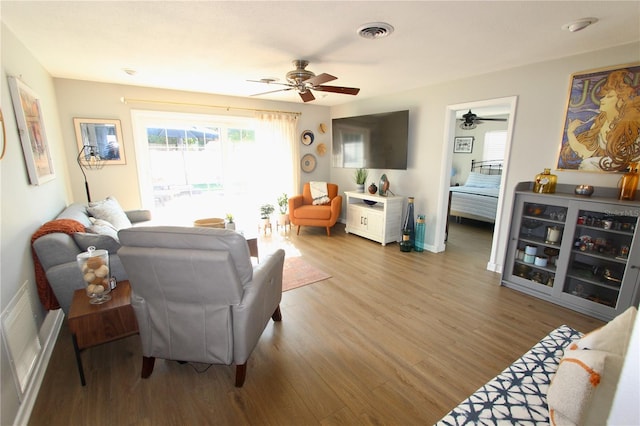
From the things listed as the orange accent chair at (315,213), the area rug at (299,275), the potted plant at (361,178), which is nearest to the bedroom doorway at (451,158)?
the potted plant at (361,178)

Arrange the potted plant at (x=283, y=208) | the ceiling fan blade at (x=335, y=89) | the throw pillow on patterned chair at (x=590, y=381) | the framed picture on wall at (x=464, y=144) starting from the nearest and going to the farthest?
1. the throw pillow on patterned chair at (x=590, y=381)
2. the ceiling fan blade at (x=335, y=89)
3. the potted plant at (x=283, y=208)
4. the framed picture on wall at (x=464, y=144)

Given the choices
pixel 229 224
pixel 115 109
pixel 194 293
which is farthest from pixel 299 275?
pixel 115 109

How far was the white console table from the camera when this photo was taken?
4.33 meters

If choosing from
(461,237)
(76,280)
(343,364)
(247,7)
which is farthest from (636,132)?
(76,280)

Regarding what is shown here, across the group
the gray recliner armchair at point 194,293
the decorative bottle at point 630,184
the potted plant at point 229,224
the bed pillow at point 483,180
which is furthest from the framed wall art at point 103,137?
the bed pillow at point 483,180

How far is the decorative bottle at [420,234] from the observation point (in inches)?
164

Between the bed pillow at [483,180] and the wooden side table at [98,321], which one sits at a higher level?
the bed pillow at [483,180]

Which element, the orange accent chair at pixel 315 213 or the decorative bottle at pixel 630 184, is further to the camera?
the orange accent chair at pixel 315 213

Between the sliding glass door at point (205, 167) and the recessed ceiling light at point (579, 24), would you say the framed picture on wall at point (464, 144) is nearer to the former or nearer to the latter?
the sliding glass door at point (205, 167)

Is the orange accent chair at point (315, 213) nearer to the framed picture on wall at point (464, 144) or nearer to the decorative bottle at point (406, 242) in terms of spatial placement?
the decorative bottle at point (406, 242)

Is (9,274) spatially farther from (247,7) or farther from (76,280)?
(247,7)

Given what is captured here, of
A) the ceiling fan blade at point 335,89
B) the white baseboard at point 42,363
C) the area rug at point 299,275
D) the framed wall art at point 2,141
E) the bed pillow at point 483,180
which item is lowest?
the area rug at point 299,275

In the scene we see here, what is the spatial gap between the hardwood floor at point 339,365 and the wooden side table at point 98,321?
0.27 m

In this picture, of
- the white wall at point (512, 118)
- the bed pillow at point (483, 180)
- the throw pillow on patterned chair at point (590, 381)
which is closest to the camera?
the throw pillow on patterned chair at point (590, 381)
